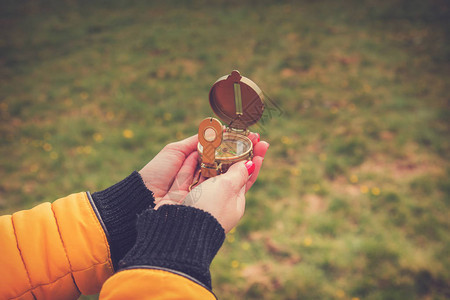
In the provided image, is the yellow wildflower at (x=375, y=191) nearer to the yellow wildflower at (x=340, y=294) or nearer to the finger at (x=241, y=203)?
the yellow wildflower at (x=340, y=294)

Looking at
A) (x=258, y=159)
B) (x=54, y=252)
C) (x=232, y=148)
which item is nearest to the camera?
(x=54, y=252)

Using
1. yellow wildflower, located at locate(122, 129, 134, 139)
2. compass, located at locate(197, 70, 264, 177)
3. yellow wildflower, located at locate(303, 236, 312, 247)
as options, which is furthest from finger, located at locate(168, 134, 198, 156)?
yellow wildflower, located at locate(122, 129, 134, 139)

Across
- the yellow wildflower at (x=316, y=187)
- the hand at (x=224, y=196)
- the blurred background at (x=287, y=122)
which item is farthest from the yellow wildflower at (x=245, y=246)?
the hand at (x=224, y=196)

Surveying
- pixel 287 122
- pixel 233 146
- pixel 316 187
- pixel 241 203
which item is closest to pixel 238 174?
pixel 241 203

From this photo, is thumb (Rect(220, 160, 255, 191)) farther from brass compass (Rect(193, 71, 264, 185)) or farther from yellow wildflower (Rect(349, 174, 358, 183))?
yellow wildflower (Rect(349, 174, 358, 183))

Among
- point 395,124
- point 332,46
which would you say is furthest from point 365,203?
point 332,46

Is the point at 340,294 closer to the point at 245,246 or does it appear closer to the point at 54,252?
the point at 245,246
